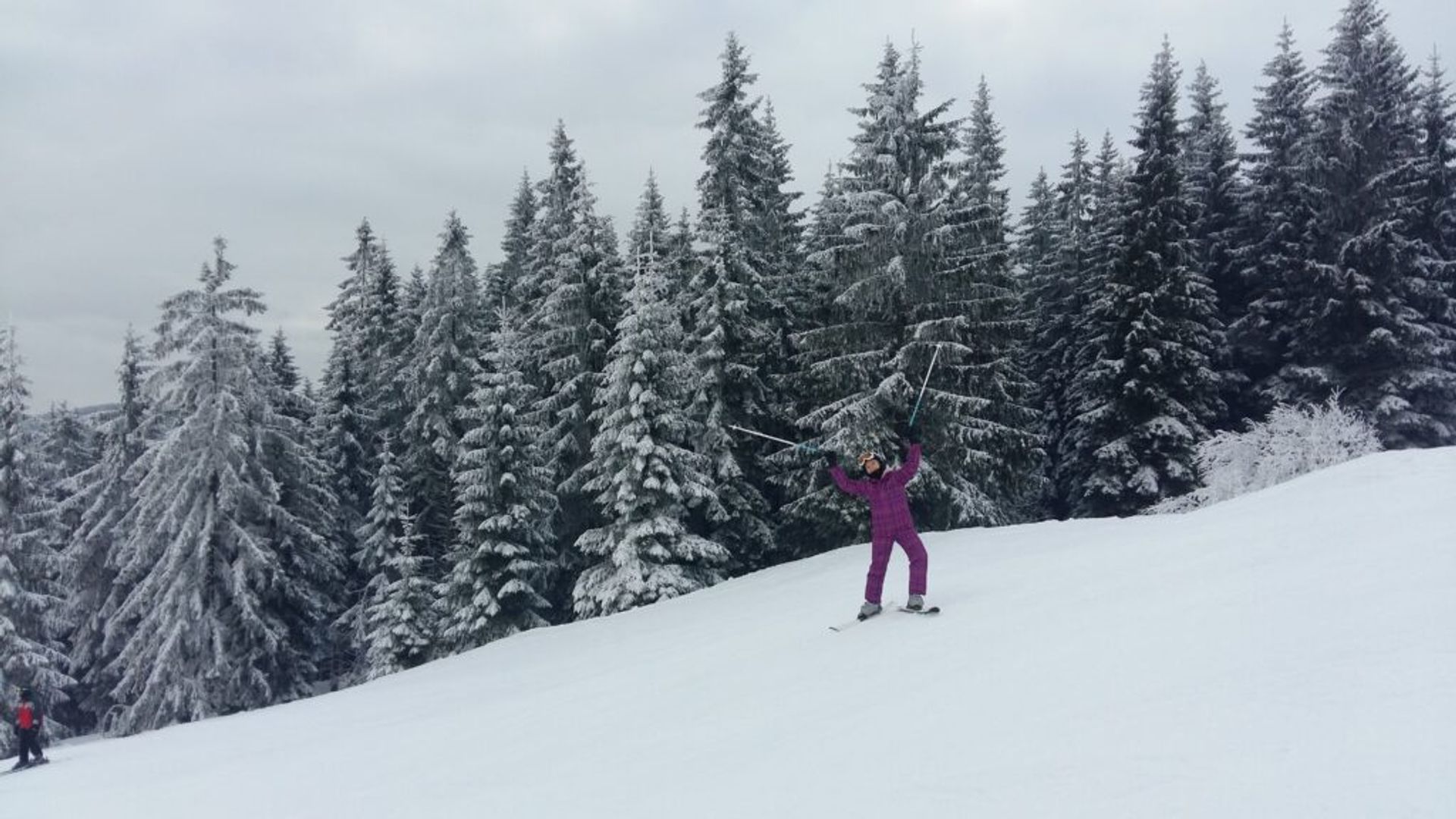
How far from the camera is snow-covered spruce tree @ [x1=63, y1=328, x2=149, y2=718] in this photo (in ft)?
104

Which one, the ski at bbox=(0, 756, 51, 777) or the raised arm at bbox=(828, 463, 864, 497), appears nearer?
the raised arm at bbox=(828, 463, 864, 497)

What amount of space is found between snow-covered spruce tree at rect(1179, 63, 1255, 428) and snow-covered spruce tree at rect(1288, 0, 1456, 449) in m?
2.50

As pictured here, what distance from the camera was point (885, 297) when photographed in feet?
80.8

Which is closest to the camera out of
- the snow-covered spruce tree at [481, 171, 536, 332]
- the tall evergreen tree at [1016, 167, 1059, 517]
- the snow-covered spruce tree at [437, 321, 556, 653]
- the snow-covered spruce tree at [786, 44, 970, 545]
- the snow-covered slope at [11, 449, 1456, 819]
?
the snow-covered slope at [11, 449, 1456, 819]

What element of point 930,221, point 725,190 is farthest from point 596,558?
point 930,221

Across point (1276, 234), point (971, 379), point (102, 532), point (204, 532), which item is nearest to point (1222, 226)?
point (1276, 234)

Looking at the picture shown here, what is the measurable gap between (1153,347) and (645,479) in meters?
15.8

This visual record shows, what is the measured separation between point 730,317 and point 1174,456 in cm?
1409

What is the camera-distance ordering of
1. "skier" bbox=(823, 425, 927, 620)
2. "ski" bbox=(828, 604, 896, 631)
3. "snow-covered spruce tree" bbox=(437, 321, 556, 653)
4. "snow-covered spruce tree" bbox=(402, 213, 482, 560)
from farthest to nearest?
"snow-covered spruce tree" bbox=(402, 213, 482, 560) < "snow-covered spruce tree" bbox=(437, 321, 556, 653) < "ski" bbox=(828, 604, 896, 631) < "skier" bbox=(823, 425, 927, 620)

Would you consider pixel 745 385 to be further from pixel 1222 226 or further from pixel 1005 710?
pixel 1005 710

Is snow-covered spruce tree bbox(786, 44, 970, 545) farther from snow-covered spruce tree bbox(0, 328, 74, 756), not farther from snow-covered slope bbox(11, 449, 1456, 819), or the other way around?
snow-covered spruce tree bbox(0, 328, 74, 756)

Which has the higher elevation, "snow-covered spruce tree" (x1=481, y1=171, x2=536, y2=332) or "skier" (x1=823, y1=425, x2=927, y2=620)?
"snow-covered spruce tree" (x1=481, y1=171, x2=536, y2=332)

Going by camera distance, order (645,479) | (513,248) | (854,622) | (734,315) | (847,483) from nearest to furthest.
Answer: (847,483), (854,622), (645,479), (734,315), (513,248)

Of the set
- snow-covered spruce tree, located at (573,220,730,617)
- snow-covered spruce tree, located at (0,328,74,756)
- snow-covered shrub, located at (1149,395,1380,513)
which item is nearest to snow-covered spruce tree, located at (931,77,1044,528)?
snow-covered shrub, located at (1149,395,1380,513)
